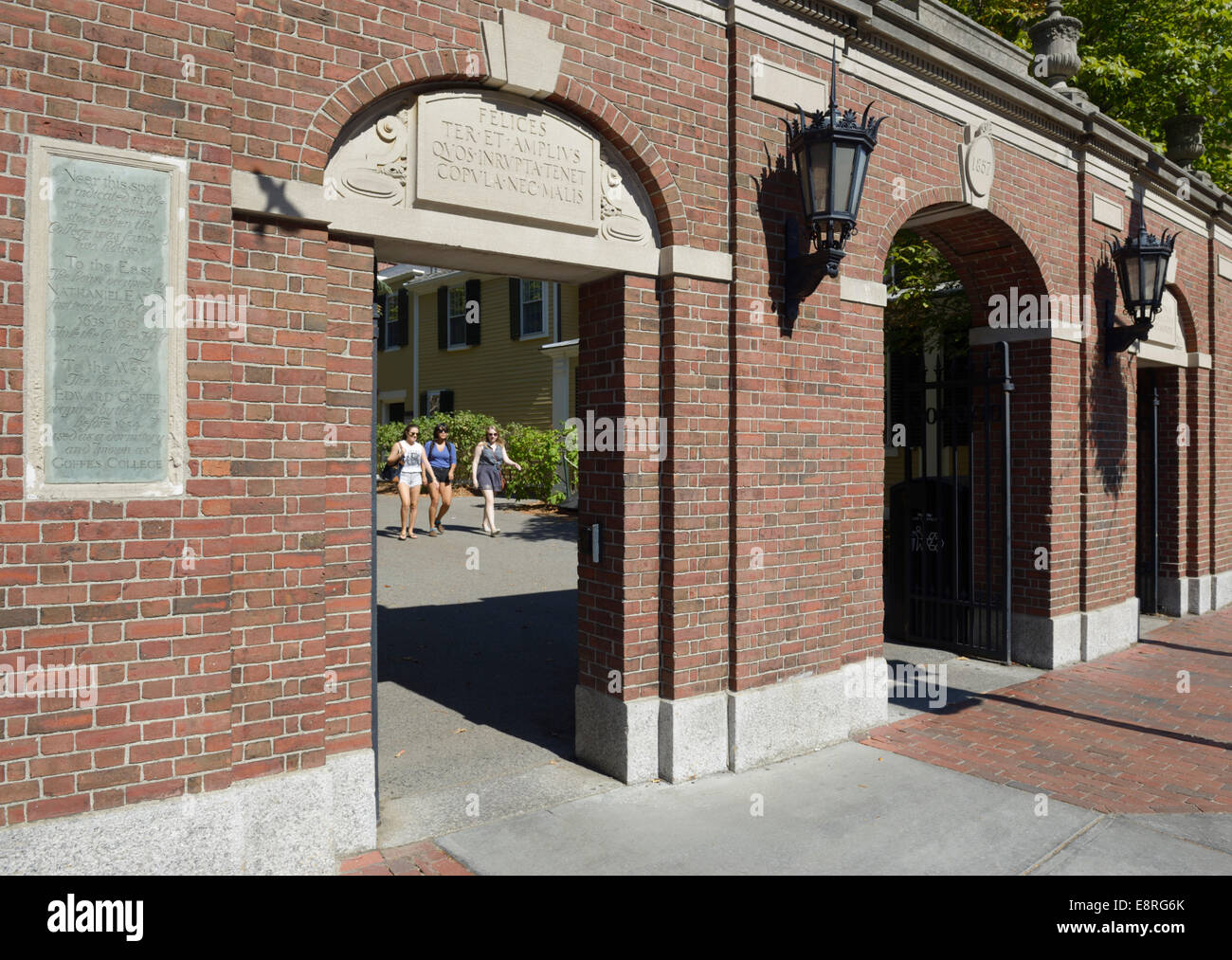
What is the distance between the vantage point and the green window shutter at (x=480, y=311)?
79.1ft

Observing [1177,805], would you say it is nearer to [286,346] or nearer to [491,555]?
[286,346]

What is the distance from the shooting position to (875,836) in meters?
4.27

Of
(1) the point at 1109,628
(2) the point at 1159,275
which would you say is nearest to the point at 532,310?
(2) the point at 1159,275

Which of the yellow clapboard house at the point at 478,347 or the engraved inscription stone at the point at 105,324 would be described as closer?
the engraved inscription stone at the point at 105,324

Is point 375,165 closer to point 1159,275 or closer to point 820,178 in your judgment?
point 820,178

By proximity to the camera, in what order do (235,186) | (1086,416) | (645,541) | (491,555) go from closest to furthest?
1. (235,186)
2. (645,541)
3. (1086,416)
4. (491,555)

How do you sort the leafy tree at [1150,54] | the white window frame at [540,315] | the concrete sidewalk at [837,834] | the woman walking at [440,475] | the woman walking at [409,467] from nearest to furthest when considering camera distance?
the concrete sidewalk at [837,834] < the leafy tree at [1150,54] < the woman walking at [409,467] < the woman walking at [440,475] < the white window frame at [540,315]

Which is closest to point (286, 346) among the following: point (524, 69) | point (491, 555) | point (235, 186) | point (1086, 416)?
point (235, 186)

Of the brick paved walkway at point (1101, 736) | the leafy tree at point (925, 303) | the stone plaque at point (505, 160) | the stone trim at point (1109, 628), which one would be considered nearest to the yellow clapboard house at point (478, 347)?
the leafy tree at point (925, 303)

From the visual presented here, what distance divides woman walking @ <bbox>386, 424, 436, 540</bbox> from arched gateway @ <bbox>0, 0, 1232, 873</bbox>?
8711 mm

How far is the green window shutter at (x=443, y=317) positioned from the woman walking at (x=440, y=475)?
11.4 metres

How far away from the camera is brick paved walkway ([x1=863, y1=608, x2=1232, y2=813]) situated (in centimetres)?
494

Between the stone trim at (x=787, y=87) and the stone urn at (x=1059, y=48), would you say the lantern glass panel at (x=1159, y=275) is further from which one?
the stone trim at (x=787, y=87)

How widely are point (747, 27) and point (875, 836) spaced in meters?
4.86
